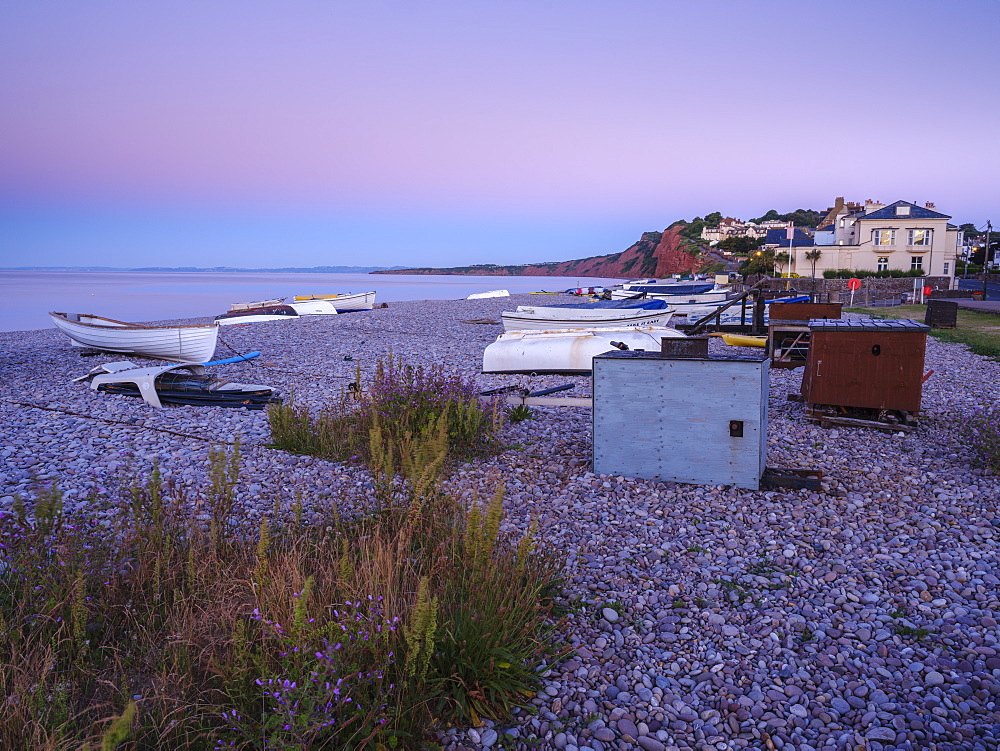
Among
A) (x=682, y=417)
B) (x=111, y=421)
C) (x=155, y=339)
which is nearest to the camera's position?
(x=682, y=417)

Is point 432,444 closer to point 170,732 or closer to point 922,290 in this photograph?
point 170,732

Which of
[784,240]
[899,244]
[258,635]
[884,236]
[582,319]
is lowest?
[258,635]

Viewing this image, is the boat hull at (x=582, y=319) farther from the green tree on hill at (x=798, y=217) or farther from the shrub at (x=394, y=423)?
the green tree on hill at (x=798, y=217)

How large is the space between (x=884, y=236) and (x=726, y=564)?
212ft

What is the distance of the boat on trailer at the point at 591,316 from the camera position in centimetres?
1814

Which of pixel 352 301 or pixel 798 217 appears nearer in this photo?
pixel 352 301

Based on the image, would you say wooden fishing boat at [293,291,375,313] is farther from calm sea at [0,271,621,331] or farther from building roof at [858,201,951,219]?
building roof at [858,201,951,219]

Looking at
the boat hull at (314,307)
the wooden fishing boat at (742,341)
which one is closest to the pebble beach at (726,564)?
the wooden fishing boat at (742,341)

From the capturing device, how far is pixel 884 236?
58.5 metres

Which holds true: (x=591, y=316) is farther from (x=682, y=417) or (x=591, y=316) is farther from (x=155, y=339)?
(x=682, y=417)

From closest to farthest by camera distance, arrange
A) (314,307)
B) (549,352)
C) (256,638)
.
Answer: (256,638) → (549,352) → (314,307)

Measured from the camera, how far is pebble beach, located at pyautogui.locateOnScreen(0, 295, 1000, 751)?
124 inches

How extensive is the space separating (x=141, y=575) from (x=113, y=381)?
7905mm

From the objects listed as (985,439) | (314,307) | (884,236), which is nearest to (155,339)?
(985,439)
